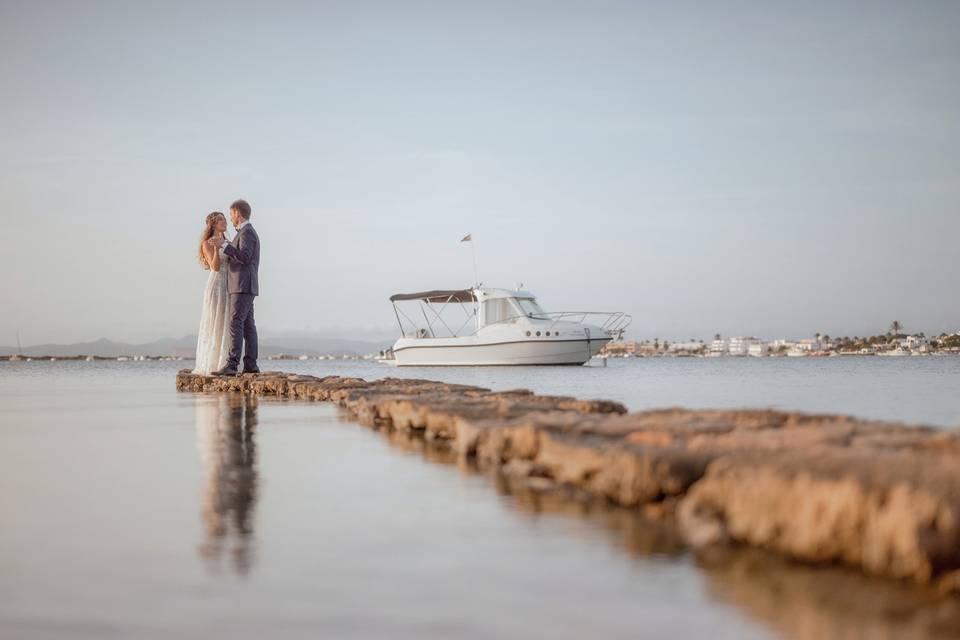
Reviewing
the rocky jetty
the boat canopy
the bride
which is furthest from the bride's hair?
the boat canopy

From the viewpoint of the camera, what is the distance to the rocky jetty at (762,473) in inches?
81.9

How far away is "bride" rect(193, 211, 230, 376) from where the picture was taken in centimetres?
1352

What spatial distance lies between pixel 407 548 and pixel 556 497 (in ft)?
3.01

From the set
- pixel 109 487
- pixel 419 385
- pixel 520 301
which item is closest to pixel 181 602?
pixel 109 487

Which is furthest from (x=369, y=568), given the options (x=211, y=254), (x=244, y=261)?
(x=211, y=254)

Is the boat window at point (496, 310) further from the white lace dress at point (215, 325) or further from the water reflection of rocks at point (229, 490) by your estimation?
the water reflection of rocks at point (229, 490)

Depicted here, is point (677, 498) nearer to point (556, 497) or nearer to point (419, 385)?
point (556, 497)

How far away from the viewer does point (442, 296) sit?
43.0 metres

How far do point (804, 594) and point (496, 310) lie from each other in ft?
135

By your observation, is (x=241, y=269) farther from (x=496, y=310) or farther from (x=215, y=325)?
(x=496, y=310)

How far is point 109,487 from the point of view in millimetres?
3850

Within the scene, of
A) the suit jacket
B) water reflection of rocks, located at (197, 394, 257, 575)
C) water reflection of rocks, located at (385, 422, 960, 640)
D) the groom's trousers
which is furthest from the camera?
the groom's trousers

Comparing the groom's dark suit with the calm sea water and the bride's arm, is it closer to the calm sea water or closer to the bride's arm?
the bride's arm

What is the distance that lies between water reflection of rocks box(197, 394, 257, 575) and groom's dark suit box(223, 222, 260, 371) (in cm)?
604
